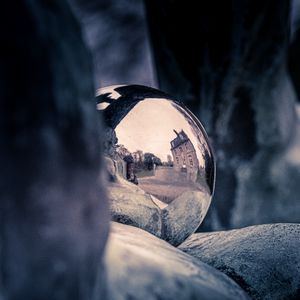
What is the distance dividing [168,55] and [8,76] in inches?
70.2

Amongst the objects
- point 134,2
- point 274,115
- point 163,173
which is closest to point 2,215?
point 163,173

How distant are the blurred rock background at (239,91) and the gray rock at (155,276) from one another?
1.47m

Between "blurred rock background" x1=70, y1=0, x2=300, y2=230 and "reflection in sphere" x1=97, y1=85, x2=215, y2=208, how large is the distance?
1.08 m

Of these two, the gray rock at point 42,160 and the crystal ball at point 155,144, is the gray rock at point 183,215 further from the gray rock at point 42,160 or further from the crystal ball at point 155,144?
the gray rock at point 42,160

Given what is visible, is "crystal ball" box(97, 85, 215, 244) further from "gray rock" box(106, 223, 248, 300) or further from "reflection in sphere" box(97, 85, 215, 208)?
"gray rock" box(106, 223, 248, 300)

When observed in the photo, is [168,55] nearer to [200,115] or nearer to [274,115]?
[200,115]

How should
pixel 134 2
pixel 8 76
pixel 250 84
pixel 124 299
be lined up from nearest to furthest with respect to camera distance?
1. pixel 8 76
2. pixel 124 299
3. pixel 250 84
4. pixel 134 2

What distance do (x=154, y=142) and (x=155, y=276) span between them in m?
0.39

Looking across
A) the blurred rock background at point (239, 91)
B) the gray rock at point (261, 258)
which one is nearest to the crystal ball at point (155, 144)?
the gray rock at point (261, 258)

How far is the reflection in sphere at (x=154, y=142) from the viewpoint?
970mm

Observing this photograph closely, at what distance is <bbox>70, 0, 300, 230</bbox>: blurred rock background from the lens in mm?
2008

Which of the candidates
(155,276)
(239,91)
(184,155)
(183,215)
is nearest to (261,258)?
(183,215)

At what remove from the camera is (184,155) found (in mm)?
1010

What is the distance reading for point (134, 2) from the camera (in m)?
2.54
